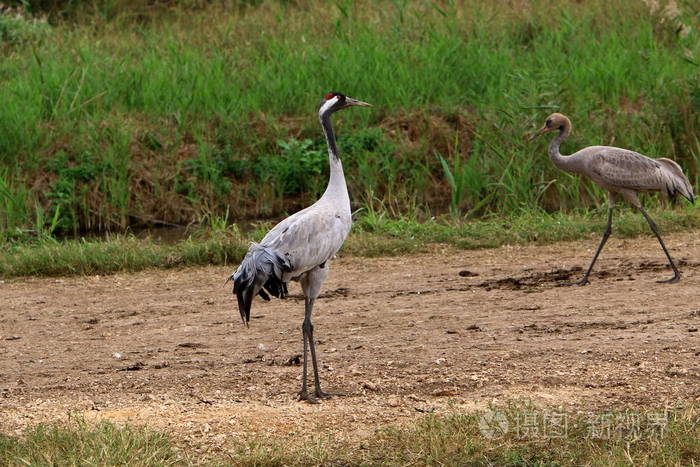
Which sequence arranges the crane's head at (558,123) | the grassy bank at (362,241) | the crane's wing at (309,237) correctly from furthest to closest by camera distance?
the crane's head at (558,123) → the grassy bank at (362,241) → the crane's wing at (309,237)

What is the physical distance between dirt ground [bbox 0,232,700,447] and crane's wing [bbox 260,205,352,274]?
28.0 inches

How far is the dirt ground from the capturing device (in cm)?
560

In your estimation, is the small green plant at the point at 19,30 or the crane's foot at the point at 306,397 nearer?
the crane's foot at the point at 306,397

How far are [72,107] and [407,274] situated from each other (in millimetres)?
5287

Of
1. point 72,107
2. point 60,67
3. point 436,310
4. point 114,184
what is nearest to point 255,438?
point 436,310

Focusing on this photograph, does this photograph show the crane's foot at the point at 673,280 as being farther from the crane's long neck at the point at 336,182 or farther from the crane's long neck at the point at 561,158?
the crane's long neck at the point at 336,182

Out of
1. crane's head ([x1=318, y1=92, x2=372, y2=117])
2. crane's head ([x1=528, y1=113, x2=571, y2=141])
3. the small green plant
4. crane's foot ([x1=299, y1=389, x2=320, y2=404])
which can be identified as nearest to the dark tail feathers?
crane's foot ([x1=299, y1=389, x2=320, y2=404])

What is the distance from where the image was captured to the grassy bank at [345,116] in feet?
36.8

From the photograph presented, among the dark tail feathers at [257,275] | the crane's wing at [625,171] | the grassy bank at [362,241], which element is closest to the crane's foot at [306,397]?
the dark tail feathers at [257,275]

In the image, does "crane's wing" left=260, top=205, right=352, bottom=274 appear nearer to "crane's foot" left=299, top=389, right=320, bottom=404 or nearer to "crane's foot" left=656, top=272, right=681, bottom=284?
"crane's foot" left=299, top=389, right=320, bottom=404

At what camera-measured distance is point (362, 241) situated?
958 centimetres

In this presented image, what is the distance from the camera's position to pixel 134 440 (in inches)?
198

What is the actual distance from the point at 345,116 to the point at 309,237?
644 centimetres

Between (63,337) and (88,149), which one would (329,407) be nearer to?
(63,337)
